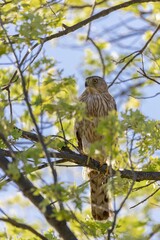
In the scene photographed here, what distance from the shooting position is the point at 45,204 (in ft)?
14.0

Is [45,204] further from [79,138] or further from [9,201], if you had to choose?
Result: [9,201]

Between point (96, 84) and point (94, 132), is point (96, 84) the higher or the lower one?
the higher one

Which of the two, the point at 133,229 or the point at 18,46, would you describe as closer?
the point at 18,46

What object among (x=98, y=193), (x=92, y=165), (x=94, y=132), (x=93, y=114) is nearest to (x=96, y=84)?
(x=93, y=114)

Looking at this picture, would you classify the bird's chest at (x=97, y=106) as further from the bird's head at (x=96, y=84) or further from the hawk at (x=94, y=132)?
the bird's head at (x=96, y=84)

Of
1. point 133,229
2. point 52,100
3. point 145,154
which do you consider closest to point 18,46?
point 52,100

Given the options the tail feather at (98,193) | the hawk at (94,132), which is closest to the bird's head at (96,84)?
the hawk at (94,132)

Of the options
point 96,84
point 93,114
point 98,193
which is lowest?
point 98,193

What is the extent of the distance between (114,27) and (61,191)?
6179 mm

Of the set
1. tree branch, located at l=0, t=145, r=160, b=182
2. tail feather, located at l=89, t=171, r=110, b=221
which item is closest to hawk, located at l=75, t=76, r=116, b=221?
tail feather, located at l=89, t=171, r=110, b=221

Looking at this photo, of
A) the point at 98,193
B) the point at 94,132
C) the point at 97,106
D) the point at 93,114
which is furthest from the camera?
the point at 97,106

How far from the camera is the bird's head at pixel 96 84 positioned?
27.3ft

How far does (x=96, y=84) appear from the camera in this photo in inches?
332

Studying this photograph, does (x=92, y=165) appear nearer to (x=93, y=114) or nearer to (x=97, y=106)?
(x=93, y=114)
